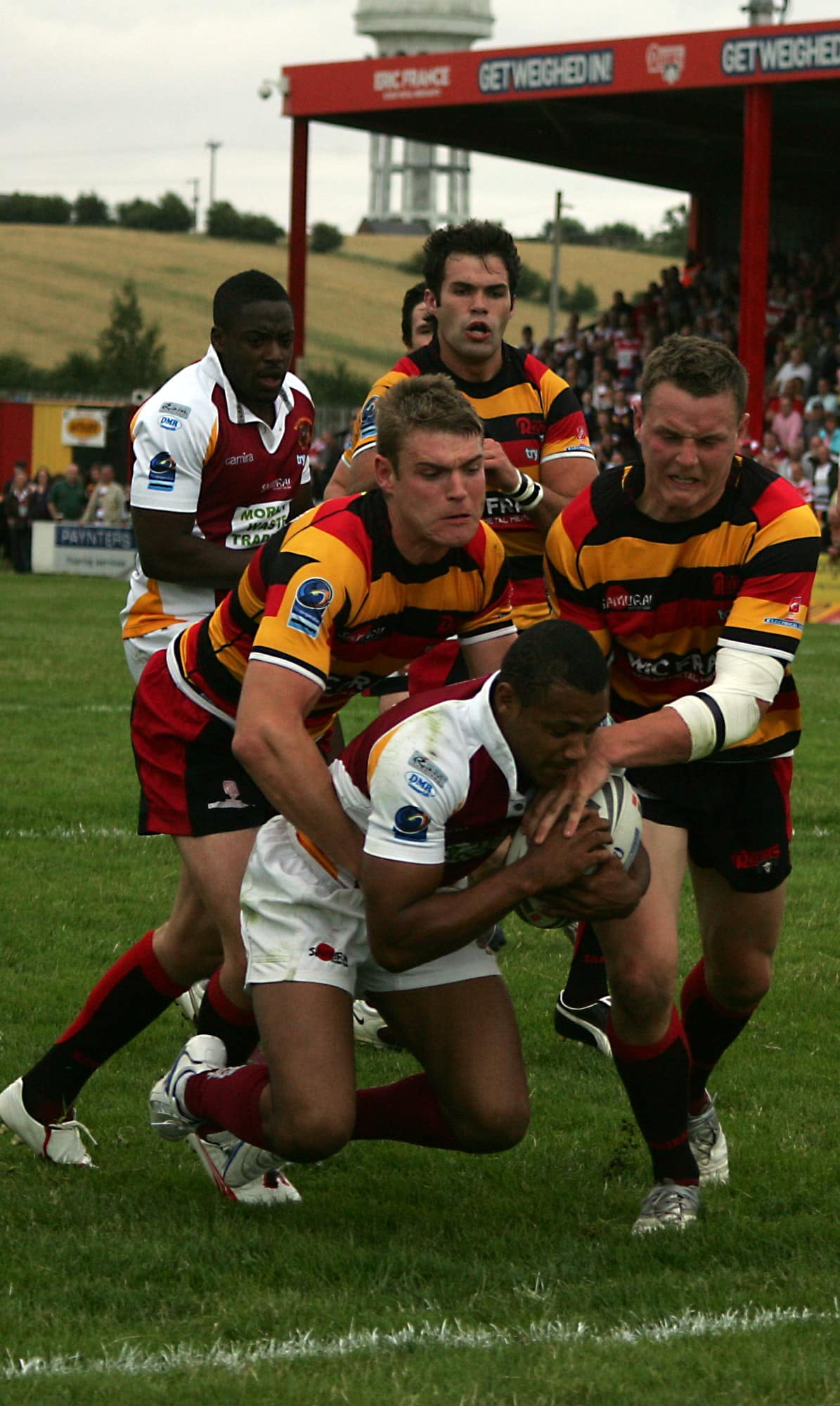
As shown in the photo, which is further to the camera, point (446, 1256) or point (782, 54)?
point (782, 54)

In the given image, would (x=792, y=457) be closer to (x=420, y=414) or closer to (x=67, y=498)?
(x=67, y=498)

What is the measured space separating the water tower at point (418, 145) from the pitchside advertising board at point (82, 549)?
50.4 metres

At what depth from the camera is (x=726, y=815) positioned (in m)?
4.72

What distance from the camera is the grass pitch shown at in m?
3.48

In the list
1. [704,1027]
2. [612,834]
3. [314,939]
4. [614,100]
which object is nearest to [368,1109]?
[314,939]

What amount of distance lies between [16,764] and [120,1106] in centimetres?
587

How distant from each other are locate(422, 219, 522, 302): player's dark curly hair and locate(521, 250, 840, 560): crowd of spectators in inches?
553

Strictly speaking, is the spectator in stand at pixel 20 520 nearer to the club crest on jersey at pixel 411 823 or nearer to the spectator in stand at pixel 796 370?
the spectator in stand at pixel 796 370

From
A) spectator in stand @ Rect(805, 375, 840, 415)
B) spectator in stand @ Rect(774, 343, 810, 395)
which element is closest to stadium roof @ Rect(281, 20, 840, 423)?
spectator in stand @ Rect(774, 343, 810, 395)

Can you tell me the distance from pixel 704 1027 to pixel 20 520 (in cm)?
2588

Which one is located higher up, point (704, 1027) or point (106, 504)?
point (106, 504)

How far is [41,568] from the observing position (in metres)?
29.3

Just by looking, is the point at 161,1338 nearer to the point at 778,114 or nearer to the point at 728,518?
the point at 728,518

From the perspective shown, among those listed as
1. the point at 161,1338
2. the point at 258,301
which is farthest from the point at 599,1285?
the point at 258,301
